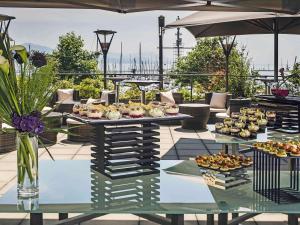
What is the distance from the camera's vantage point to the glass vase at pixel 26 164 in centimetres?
237

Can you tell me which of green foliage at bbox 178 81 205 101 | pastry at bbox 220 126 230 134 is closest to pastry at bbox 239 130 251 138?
pastry at bbox 220 126 230 134

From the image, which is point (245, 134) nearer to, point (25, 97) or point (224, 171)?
point (224, 171)

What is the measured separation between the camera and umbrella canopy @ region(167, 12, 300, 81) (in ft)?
25.4

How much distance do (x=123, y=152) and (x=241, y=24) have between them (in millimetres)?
6852

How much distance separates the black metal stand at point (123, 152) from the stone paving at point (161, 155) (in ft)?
1.83

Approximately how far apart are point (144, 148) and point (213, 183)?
1.80 feet

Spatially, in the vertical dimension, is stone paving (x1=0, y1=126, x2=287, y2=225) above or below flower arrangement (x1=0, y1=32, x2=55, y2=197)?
below

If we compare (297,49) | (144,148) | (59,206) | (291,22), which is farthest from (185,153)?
(297,49)

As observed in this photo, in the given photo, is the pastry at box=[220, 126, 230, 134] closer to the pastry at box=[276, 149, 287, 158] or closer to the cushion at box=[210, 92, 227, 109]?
the pastry at box=[276, 149, 287, 158]

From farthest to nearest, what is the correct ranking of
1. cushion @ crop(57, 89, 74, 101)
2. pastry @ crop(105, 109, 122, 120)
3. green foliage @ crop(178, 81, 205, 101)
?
green foliage @ crop(178, 81, 205, 101)
cushion @ crop(57, 89, 74, 101)
pastry @ crop(105, 109, 122, 120)

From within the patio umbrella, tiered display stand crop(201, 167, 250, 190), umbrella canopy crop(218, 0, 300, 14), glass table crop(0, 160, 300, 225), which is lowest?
glass table crop(0, 160, 300, 225)

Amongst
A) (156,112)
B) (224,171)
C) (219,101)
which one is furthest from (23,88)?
(219,101)

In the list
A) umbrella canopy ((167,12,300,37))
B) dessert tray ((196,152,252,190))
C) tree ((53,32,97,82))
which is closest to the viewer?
dessert tray ((196,152,252,190))

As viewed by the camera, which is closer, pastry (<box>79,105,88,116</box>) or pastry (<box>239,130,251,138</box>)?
pastry (<box>79,105,88,116</box>)
